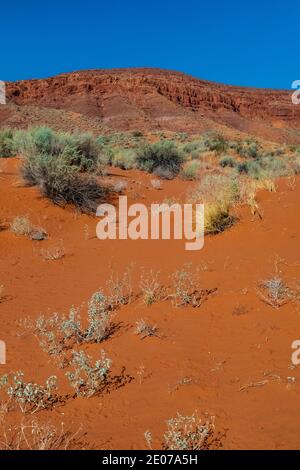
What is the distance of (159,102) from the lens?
208 feet

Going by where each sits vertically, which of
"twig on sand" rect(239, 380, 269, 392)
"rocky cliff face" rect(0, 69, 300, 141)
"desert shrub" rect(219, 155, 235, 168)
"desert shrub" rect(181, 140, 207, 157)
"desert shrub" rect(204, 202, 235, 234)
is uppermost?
"rocky cliff face" rect(0, 69, 300, 141)

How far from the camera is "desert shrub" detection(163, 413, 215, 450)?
8.59 feet

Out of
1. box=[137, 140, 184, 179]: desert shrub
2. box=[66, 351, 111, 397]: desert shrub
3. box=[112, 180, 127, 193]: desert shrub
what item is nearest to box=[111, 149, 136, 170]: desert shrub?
box=[137, 140, 184, 179]: desert shrub

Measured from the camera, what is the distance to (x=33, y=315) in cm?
502

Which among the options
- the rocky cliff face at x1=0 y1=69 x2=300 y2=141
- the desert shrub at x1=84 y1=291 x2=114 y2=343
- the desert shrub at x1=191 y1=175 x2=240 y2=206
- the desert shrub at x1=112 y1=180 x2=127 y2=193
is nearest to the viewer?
the desert shrub at x1=84 y1=291 x2=114 y2=343

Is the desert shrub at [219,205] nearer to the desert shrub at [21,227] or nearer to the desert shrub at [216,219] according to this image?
the desert shrub at [216,219]

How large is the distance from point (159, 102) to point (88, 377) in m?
63.2

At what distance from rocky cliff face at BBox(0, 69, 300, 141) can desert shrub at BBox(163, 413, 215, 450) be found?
1985 inches

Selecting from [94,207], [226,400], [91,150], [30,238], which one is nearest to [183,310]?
[226,400]

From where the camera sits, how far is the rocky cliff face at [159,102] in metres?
57.5

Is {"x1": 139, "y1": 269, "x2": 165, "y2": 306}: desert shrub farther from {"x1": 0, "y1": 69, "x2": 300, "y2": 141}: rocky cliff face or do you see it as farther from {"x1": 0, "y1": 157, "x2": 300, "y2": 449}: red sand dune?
{"x1": 0, "y1": 69, "x2": 300, "y2": 141}: rocky cliff face

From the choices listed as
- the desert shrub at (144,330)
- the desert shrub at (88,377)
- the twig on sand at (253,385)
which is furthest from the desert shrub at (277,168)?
the desert shrub at (88,377)

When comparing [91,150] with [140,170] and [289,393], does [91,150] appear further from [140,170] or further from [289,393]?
[289,393]

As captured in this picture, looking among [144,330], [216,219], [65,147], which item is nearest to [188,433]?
[144,330]
